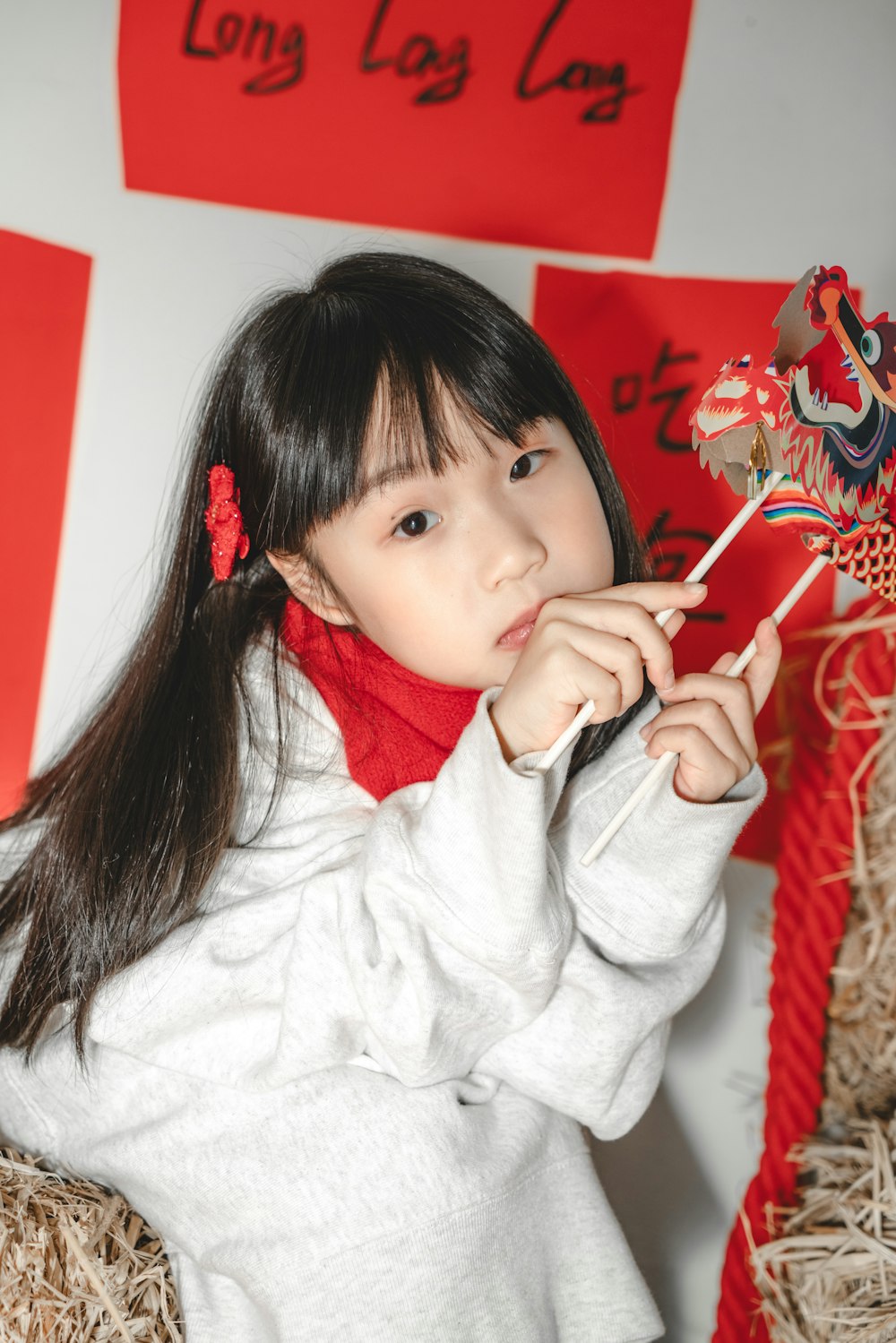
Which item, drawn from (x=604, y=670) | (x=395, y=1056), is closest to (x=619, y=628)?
(x=604, y=670)

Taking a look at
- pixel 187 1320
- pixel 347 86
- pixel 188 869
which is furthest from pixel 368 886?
Answer: pixel 347 86

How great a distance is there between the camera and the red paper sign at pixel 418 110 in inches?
53.7

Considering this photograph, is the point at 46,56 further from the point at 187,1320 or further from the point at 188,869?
the point at 187,1320

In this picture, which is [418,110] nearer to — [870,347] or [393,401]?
[393,401]

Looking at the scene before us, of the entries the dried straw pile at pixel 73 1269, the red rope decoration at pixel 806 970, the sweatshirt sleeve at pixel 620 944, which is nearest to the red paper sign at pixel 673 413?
the red rope decoration at pixel 806 970

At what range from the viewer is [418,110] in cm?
139

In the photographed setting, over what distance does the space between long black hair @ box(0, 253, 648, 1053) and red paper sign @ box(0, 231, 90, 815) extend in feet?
0.80

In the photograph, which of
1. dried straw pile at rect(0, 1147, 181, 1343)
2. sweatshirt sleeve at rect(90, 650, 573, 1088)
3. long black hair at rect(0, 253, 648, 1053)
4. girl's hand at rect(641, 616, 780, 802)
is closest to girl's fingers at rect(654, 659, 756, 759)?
girl's hand at rect(641, 616, 780, 802)

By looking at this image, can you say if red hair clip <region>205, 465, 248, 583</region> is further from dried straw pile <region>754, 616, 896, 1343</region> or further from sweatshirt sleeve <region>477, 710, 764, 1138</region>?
dried straw pile <region>754, 616, 896, 1343</region>

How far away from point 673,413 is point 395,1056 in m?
0.80

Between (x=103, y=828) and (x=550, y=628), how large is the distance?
0.45 m

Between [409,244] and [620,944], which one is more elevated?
[409,244]

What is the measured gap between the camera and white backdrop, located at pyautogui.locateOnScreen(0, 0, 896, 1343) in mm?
1380

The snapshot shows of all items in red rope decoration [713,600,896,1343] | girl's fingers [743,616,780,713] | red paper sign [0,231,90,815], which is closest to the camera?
girl's fingers [743,616,780,713]
